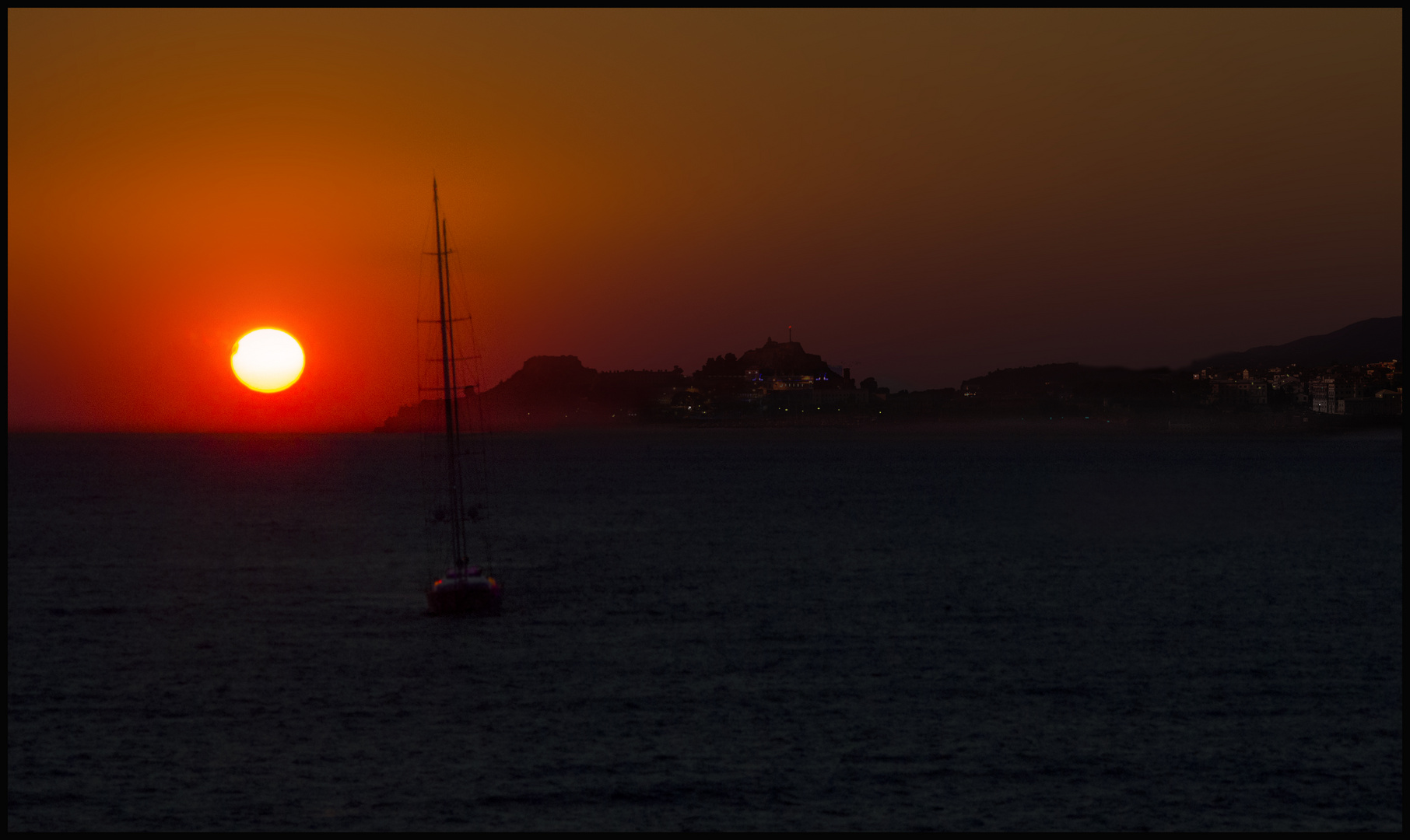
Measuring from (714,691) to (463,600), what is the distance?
18.5m

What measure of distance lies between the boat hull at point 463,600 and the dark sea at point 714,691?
1141 mm

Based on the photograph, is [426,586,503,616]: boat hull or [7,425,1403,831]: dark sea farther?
[426,586,503,616]: boat hull

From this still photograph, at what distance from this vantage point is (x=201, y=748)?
A: 1240 inches

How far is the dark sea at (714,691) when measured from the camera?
90.3 feet

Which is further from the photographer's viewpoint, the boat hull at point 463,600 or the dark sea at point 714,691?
the boat hull at point 463,600

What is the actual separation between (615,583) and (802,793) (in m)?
38.1

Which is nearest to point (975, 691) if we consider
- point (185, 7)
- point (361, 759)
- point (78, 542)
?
point (361, 759)

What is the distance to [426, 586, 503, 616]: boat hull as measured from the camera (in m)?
52.8

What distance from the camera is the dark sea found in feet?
90.3

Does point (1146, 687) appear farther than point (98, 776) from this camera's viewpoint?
Yes

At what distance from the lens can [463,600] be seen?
52.9m

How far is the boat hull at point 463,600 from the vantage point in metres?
52.8

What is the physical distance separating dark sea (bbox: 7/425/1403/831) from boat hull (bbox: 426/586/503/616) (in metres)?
1.14

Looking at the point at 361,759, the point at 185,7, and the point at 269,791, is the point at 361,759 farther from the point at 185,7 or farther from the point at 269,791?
the point at 185,7
